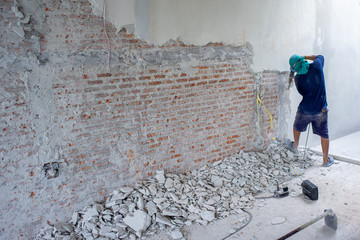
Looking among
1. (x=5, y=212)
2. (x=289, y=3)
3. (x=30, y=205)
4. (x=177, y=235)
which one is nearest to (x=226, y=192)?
(x=177, y=235)

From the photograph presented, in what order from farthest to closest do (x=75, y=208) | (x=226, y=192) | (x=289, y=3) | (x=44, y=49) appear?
(x=289, y=3) < (x=226, y=192) < (x=75, y=208) < (x=44, y=49)

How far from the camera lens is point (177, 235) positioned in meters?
3.04

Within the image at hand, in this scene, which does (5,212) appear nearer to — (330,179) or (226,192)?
(226,192)

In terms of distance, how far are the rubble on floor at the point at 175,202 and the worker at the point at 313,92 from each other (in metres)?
0.78

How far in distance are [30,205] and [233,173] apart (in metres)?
2.74

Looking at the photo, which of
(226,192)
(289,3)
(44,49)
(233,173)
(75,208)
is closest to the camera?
(44,49)

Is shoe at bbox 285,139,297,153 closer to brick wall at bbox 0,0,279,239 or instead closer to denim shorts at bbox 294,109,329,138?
denim shorts at bbox 294,109,329,138

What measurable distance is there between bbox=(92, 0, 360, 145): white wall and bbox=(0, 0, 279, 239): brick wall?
233mm

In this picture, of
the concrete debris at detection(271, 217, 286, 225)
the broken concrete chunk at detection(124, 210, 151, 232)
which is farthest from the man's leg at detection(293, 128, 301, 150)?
the broken concrete chunk at detection(124, 210, 151, 232)

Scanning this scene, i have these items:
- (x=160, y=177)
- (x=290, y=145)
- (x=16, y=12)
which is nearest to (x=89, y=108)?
(x=16, y=12)

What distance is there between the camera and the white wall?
3520 mm

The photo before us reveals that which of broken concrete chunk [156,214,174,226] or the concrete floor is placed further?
broken concrete chunk [156,214,174,226]

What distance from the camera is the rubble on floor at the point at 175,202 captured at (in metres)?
3.11

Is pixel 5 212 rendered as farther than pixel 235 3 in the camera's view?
No
